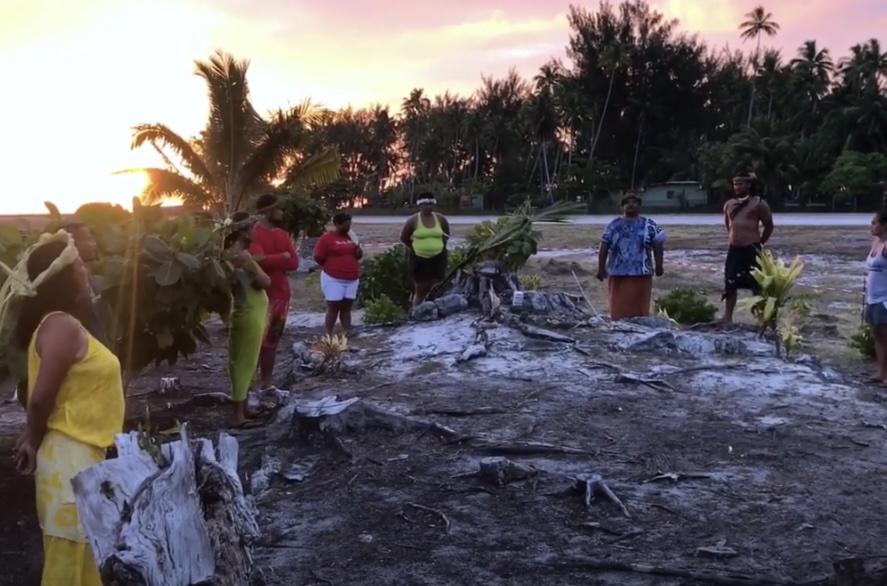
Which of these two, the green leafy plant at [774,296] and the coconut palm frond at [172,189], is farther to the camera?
the coconut palm frond at [172,189]


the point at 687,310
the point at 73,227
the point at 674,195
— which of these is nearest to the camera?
the point at 73,227

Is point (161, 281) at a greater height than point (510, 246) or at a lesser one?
greater

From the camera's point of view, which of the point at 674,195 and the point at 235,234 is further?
the point at 674,195

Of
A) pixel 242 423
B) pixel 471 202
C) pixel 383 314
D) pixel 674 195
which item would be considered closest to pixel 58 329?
pixel 242 423

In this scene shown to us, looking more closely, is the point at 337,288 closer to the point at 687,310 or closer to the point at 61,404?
the point at 687,310

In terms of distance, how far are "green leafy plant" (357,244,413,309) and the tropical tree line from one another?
35742 millimetres

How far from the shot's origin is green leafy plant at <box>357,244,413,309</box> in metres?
12.5

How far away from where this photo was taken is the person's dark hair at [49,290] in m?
Answer: 3.20

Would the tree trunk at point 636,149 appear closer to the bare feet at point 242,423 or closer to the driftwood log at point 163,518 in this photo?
the bare feet at point 242,423

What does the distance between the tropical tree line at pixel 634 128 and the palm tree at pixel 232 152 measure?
30.5 meters

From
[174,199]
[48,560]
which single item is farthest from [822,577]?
[174,199]

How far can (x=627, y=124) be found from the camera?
57.3 m

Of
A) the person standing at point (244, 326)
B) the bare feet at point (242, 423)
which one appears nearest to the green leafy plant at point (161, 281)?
the person standing at point (244, 326)

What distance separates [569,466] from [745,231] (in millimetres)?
4656
